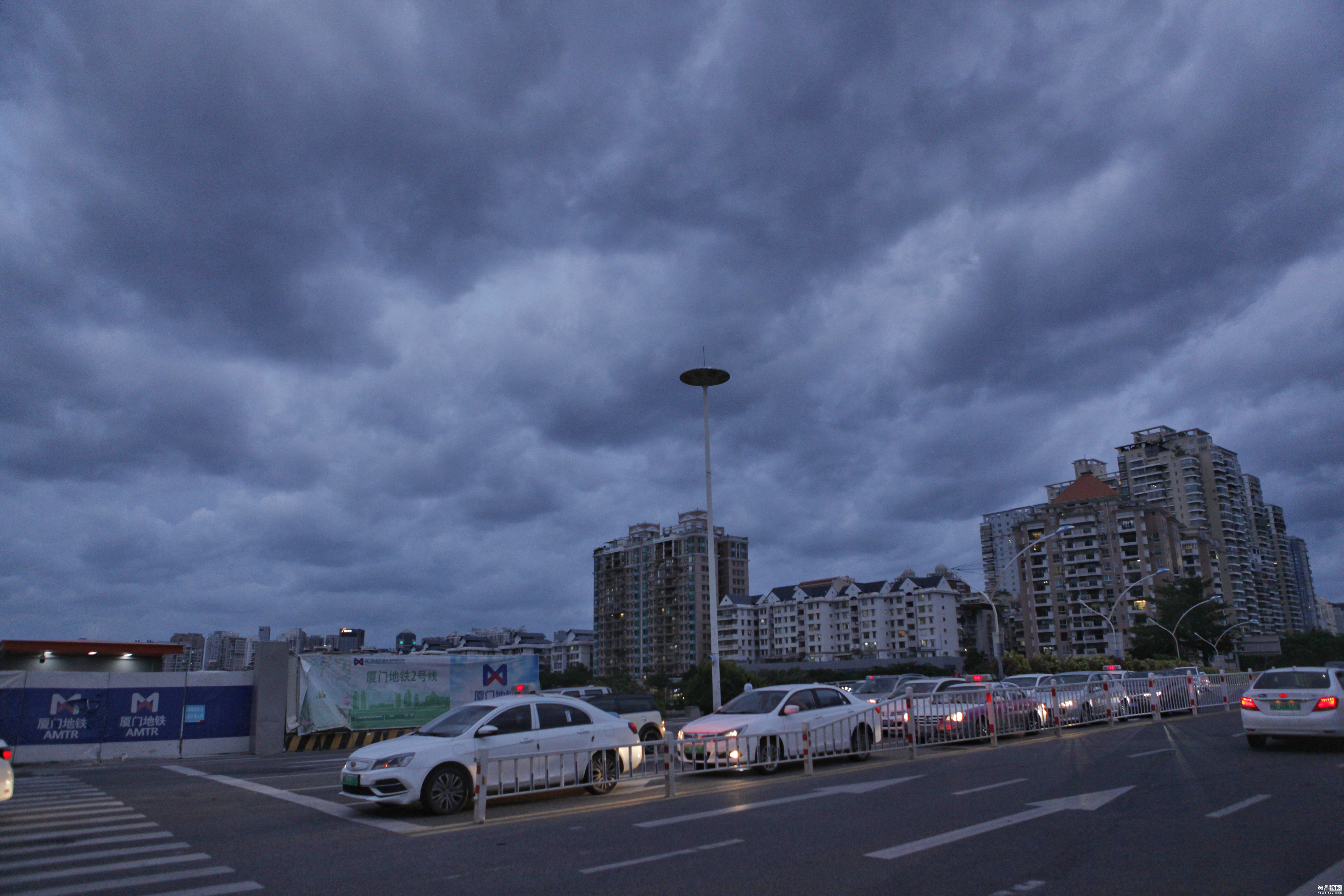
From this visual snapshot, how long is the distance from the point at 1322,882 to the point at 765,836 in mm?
4709

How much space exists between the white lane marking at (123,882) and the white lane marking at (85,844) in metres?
2.18

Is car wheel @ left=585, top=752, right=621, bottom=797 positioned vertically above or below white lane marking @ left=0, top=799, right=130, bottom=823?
above

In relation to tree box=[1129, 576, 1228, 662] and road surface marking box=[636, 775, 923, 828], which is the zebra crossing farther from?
tree box=[1129, 576, 1228, 662]

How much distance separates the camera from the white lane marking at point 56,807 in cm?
1188

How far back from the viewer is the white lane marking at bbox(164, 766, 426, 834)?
10156 mm

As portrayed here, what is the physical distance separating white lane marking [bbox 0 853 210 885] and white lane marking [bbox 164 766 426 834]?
2.15m

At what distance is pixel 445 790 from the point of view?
36.3 feet

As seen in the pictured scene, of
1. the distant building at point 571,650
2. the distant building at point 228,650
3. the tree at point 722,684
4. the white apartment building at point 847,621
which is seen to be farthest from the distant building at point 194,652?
the tree at point 722,684

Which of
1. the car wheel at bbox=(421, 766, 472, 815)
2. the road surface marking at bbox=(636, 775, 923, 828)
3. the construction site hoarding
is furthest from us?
the construction site hoarding

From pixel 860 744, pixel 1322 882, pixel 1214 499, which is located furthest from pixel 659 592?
pixel 1322 882

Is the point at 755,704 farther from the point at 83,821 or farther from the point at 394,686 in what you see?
the point at 394,686

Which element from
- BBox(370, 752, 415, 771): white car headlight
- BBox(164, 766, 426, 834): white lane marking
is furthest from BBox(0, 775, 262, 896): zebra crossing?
BBox(370, 752, 415, 771): white car headlight

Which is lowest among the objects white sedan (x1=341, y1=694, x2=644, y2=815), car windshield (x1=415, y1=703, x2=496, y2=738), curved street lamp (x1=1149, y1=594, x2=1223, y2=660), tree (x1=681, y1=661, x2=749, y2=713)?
tree (x1=681, y1=661, x2=749, y2=713)

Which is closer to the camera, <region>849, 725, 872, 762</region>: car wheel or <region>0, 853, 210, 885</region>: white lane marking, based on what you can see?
<region>0, 853, 210, 885</region>: white lane marking
